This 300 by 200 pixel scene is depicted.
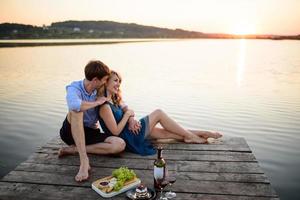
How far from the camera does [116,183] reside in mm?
4105

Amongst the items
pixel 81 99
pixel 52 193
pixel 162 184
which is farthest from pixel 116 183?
pixel 81 99

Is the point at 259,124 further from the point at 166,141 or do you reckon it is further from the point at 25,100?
the point at 25,100

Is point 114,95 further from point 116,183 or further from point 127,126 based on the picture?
point 116,183

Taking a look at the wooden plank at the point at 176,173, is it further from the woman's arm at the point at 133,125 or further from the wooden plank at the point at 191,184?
the woman's arm at the point at 133,125

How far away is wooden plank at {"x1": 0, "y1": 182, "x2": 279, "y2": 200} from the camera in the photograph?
13.3 ft

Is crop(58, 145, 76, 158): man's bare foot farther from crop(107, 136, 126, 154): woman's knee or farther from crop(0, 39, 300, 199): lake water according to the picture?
crop(0, 39, 300, 199): lake water

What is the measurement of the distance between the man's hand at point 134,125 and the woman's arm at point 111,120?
0.31ft

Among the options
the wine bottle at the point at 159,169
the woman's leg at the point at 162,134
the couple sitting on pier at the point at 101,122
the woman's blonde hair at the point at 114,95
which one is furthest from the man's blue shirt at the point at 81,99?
the wine bottle at the point at 159,169

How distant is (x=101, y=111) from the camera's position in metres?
5.04

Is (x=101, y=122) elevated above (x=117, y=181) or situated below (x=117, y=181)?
above

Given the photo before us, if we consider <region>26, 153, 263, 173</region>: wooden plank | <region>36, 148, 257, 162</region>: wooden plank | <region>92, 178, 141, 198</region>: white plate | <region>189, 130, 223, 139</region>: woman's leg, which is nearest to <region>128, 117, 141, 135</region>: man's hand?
<region>36, 148, 257, 162</region>: wooden plank

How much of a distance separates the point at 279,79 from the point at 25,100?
1232cm

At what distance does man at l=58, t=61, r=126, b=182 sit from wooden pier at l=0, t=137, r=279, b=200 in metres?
0.14

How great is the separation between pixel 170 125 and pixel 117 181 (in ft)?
6.00
